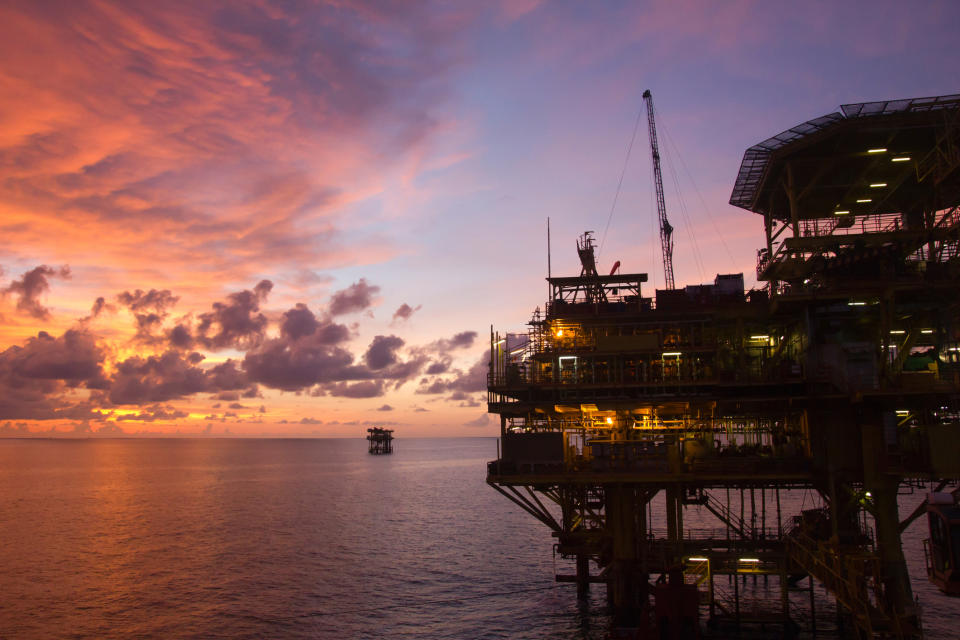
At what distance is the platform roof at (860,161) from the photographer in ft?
126

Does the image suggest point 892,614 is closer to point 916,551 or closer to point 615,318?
point 615,318

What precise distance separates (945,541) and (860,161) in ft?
77.8

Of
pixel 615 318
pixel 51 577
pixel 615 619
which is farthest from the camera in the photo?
pixel 51 577

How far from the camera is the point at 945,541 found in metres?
30.6

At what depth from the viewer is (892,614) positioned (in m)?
32.9

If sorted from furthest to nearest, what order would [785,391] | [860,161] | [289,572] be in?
[289,572]
[860,161]
[785,391]

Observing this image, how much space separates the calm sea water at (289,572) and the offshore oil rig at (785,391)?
965 cm

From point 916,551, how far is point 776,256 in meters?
45.0

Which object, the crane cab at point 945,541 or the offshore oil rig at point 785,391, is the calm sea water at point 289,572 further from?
the crane cab at point 945,541

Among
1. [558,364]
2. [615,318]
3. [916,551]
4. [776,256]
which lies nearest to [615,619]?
[558,364]

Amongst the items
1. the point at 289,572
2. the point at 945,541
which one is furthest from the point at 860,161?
the point at 289,572

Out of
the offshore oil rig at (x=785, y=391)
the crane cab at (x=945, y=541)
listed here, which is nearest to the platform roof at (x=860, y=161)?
the offshore oil rig at (x=785, y=391)

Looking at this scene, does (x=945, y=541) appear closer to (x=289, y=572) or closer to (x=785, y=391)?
(x=785, y=391)

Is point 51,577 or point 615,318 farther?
point 51,577
